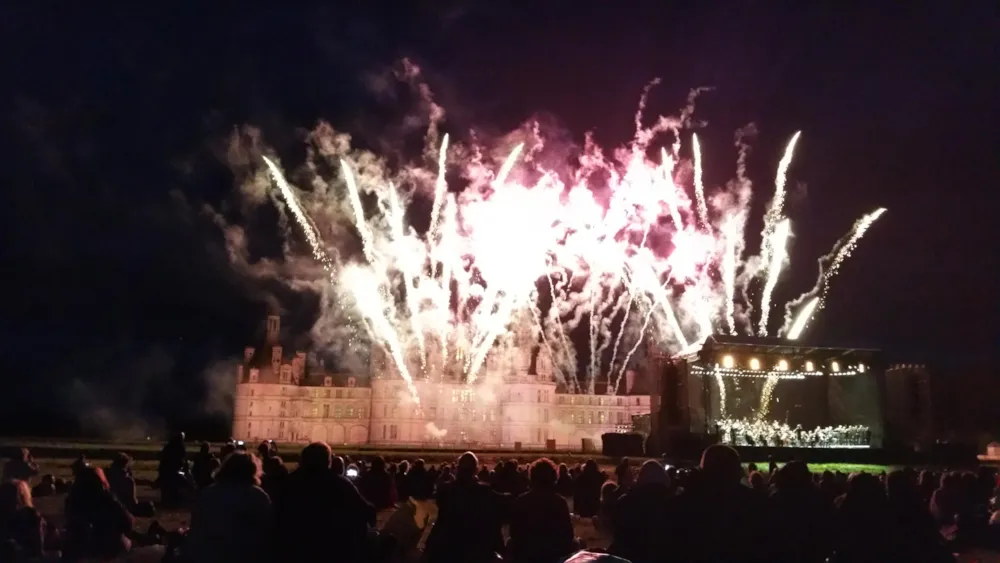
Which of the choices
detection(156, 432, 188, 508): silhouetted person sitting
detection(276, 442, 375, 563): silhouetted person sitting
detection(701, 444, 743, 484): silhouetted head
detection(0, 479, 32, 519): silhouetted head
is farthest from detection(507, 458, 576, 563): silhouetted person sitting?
detection(156, 432, 188, 508): silhouetted person sitting

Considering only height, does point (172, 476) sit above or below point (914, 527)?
below

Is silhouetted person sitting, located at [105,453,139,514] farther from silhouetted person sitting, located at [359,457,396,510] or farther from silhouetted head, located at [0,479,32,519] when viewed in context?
silhouetted person sitting, located at [359,457,396,510]

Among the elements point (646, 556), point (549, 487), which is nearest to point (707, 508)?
point (646, 556)

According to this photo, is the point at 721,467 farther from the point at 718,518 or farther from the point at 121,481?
the point at 121,481

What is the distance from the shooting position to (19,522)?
23.8ft

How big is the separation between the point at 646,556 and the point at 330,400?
77.1 metres

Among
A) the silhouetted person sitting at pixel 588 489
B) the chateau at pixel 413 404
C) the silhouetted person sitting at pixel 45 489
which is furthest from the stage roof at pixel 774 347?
the chateau at pixel 413 404

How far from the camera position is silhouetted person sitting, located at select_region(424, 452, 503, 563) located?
19.7ft

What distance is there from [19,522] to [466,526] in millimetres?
4695

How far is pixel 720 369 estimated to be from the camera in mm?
31156

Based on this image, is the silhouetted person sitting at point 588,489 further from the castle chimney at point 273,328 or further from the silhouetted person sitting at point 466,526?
the castle chimney at point 273,328

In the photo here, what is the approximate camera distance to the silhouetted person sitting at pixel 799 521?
5980 mm

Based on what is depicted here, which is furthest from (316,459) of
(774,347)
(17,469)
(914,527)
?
(774,347)

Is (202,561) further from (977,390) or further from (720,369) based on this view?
(977,390)
